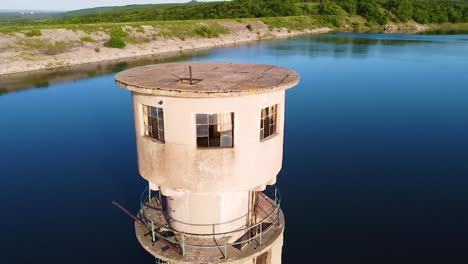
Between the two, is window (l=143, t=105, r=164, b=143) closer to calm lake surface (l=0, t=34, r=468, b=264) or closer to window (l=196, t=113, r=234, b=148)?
window (l=196, t=113, r=234, b=148)

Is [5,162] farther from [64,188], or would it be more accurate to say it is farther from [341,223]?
[341,223]

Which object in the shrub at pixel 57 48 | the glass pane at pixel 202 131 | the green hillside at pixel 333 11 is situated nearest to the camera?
the glass pane at pixel 202 131

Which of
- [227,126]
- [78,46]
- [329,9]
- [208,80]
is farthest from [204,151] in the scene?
[329,9]

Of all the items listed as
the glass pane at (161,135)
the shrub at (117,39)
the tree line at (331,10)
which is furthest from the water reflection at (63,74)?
the tree line at (331,10)

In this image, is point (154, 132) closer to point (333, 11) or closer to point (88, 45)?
point (88, 45)

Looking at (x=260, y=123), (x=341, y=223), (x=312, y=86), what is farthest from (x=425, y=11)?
(x=260, y=123)

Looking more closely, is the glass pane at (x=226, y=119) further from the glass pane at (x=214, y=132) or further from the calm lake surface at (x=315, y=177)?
the calm lake surface at (x=315, y=177)
